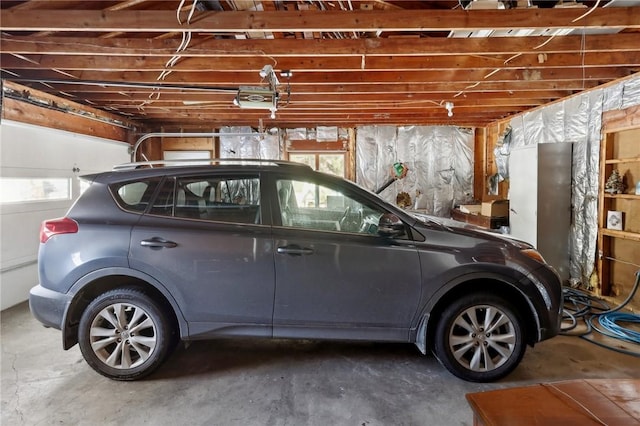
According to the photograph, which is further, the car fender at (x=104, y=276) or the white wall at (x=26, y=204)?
the white wall at (x=26, y=204)

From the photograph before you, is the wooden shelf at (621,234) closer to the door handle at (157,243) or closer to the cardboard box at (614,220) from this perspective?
the cardboard box at (614,220)

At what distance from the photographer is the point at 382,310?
2.23m

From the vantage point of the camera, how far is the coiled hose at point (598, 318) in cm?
291

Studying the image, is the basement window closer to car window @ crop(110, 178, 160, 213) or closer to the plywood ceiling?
the plywood ceiling

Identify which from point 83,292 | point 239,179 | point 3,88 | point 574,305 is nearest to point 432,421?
point 239,179

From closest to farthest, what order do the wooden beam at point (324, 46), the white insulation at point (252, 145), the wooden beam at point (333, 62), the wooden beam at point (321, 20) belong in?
the wooden beam at point (321, 20) → the wooden beam at point (324, 46) → the wooden beam at point (333, 62) → the white insulation at point (252, 145)

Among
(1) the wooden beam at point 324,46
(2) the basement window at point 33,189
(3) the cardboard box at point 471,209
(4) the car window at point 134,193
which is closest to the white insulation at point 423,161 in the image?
(3) the cardboard box at point 471,209

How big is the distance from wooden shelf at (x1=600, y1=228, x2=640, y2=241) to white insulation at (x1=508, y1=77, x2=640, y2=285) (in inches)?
5.4

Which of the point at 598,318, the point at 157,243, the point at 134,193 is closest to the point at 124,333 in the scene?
the point at 157,243

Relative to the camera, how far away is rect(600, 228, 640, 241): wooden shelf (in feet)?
11.5

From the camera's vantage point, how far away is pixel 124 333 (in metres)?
2.25

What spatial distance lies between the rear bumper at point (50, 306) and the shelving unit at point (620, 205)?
529cm

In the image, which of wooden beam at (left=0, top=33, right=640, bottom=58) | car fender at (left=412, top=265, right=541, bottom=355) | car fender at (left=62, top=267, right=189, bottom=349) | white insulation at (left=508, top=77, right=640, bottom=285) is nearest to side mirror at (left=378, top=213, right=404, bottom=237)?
car fender at (left=412, top=265, right=541, bottom=355)

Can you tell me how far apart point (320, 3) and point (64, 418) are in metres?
3.27
